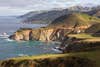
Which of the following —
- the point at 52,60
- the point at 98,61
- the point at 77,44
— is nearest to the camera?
the point at 98,61

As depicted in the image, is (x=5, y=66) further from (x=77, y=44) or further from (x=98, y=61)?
(x=77, y=44)

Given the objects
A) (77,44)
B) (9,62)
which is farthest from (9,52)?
(9,62)

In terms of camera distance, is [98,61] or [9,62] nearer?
[98,61]

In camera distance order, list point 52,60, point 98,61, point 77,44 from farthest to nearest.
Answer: point 77,44 < point 52,60 < point 98,61

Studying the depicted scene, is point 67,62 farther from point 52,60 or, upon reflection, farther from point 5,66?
point 5,66

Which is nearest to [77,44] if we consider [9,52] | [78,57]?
[9,52]

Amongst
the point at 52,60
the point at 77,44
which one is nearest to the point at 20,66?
the point at 52,60

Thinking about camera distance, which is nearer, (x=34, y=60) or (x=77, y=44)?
(x=34, y=60)

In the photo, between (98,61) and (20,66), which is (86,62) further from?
(20,66)
